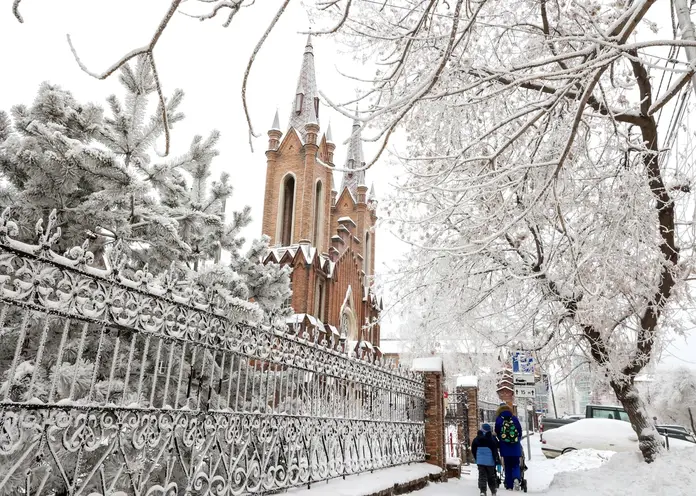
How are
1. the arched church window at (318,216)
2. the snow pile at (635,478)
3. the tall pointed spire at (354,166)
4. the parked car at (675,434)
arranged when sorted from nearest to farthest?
the snow pile at (635,478) → the parked car at (675,434) → the arched church window at (318,216) → the tall pointed spire at (354,166)

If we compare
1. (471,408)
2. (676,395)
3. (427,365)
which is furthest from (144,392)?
(676,395)

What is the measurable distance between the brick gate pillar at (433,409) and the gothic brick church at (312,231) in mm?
13467

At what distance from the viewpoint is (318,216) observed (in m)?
28.8

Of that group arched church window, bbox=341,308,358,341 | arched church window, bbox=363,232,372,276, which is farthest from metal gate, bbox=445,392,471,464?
arched church window, bbox=363,232,372,276

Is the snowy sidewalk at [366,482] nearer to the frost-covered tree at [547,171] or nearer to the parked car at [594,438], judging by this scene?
the frost-covered tree at [547,171]

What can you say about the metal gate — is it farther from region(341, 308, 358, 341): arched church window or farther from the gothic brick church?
region(341, 308, 358, 341): arched church window

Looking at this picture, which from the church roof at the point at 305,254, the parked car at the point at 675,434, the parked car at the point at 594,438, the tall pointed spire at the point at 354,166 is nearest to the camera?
the parked car at the point at 594,438

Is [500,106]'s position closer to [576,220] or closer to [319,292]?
[576,220]

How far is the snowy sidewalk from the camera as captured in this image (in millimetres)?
4887

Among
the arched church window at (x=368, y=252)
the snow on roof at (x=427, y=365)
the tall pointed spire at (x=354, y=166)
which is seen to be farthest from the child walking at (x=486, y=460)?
the tall pointed spire at (x=354, y=166)

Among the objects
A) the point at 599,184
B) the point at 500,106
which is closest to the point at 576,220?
the point at 599,184

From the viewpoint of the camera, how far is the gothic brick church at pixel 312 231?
82.8 feet

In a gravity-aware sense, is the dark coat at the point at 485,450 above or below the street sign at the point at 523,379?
below

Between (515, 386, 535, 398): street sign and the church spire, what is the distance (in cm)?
2371
